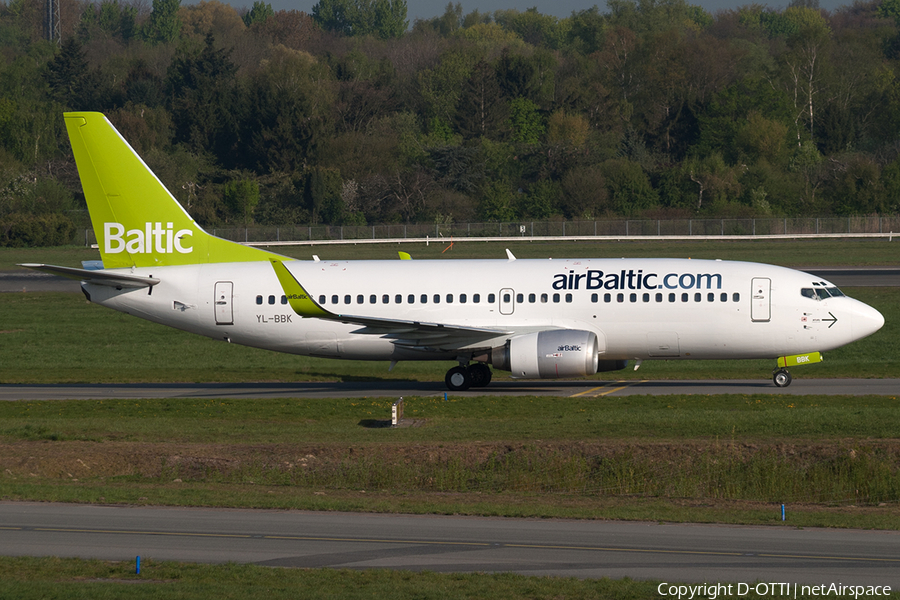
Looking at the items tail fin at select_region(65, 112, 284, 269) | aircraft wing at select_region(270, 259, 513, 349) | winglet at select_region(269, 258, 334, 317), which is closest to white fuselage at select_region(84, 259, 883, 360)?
aircraft wing at select_region(270, 259, 513, 349)

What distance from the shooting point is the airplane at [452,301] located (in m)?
34.0

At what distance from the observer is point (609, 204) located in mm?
131250

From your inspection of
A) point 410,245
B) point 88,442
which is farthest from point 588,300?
point 410,245

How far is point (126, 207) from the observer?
3700 centimetres

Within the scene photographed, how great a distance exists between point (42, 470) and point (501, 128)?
132067 millimetres

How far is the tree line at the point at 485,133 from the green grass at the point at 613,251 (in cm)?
1855

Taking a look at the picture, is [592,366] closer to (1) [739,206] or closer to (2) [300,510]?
(2) [300,510]

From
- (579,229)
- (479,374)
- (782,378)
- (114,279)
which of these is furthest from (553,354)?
(579,229)

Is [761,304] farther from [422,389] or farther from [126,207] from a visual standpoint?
[126,207]

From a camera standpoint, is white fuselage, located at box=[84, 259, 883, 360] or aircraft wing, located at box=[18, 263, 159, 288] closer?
white fuselage, located at box=[84, 259, 883, 360]

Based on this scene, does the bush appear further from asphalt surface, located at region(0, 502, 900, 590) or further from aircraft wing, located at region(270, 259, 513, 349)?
asphalt surface, located at region(0, 502, 900, 590)

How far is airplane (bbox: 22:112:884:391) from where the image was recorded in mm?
33969

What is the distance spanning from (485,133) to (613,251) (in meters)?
62.8

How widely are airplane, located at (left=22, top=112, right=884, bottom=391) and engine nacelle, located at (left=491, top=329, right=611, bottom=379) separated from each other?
0.04m
